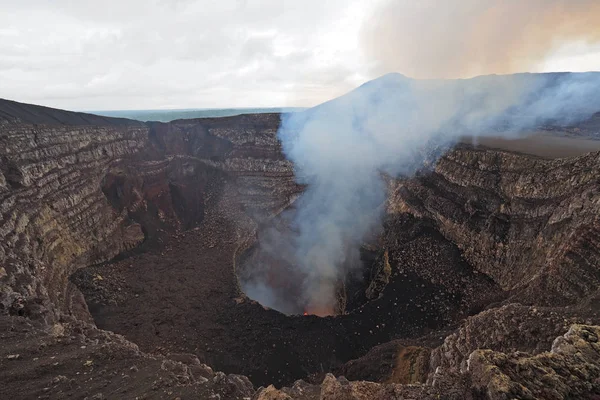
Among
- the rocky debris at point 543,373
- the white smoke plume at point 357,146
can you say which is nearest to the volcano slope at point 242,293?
the rocky debris at point 543,373

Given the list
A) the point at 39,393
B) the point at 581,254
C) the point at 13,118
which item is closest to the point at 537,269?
the point at 581,254

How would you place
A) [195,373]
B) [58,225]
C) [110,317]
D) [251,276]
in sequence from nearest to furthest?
[195,373] < [110,317] < [58,225] < [251,276]

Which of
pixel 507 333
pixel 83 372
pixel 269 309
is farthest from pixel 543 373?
pixel 269 309

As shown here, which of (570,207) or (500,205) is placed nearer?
(570,207)

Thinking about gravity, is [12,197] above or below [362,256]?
above

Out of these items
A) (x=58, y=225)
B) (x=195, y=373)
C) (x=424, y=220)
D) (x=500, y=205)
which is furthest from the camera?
(x=424, y=220)

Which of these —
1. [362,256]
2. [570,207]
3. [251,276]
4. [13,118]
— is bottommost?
[251,276]

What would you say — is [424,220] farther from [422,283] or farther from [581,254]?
[581,254]
